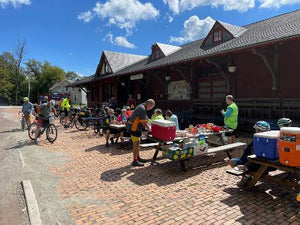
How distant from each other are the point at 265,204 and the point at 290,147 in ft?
3.27

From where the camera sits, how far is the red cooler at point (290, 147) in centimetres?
331

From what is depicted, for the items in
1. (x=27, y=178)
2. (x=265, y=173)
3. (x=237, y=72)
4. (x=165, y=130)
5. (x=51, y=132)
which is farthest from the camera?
(x=237, y=72)

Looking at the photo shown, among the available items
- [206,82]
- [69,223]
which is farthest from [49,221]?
[206,82]

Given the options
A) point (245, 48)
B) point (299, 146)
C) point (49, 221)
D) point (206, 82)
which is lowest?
point (49, 221)

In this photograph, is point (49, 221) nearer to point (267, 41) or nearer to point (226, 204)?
point (226, 204)

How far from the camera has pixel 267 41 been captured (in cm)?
793

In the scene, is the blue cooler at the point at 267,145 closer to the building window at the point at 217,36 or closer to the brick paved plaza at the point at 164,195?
the brick paved plaza at the point at 164,195

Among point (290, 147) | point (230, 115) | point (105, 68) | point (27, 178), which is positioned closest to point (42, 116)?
point (27, 178)

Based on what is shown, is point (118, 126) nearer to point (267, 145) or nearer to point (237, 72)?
point (267, 145)

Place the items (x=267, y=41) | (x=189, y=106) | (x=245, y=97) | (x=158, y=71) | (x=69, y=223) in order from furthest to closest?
(x=158, y=71)
(x=189, y=106)
(x=245, y=97)
(x=267, y=41)
(x=69, y=223)

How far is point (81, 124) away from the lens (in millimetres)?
12742

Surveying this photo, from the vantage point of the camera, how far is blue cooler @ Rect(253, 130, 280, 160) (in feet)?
12.1

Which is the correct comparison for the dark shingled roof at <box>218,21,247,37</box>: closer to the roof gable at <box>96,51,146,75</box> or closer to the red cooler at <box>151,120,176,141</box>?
the red cooler at <box>151,120,176,141</box>

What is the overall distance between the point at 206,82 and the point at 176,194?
32.3ft
